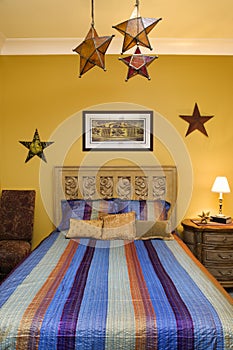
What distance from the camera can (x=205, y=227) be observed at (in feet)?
12.3

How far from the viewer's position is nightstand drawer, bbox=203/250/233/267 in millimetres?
3744

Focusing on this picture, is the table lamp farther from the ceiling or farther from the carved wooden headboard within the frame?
the ceiling

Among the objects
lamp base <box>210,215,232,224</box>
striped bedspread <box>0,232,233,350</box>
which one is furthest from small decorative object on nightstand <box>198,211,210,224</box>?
striped bedspread <box>0,232,233,350</box>

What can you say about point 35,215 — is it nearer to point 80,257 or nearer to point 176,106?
point 80,257

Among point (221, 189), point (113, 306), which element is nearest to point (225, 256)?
point (221, 189)

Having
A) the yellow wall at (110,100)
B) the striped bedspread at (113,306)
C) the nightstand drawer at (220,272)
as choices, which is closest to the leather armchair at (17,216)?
the yellow wall at (110,100)

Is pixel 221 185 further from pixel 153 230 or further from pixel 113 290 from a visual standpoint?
pixel 113 290

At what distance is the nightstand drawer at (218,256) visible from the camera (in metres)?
3.74

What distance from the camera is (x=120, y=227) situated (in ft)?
11.4

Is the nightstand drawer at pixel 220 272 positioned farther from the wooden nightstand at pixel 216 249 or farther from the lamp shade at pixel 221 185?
the lamp shade at pixel 221 185

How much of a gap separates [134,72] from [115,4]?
3.03 ft

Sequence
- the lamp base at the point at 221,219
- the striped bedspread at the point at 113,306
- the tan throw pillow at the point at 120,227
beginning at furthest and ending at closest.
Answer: the lamp base at the point at 221,219 → the tan throw pillow at the point at 120,227 → the striped bedspread at the point at 113,306

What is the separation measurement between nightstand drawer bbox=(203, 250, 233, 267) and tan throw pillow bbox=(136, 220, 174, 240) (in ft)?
1.56

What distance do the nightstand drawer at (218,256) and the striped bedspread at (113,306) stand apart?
0.97 metres
